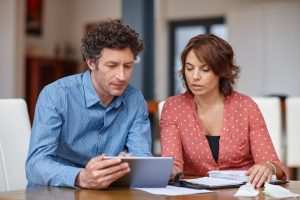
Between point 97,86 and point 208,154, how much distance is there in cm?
56

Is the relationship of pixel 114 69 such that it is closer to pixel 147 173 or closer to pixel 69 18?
pixel 147 173

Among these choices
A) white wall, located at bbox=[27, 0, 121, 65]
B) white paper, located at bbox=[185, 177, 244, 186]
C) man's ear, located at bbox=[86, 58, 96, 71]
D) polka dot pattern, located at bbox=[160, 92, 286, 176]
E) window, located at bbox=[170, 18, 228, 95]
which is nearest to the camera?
white paper, located at bbox=[185, 177, 244, 186]

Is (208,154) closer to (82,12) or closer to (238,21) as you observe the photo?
(238,21)

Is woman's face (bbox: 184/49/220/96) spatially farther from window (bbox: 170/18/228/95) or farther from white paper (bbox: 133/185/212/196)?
window (bbox: 170/18/228/95)

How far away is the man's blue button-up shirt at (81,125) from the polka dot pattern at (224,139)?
0.22 metres

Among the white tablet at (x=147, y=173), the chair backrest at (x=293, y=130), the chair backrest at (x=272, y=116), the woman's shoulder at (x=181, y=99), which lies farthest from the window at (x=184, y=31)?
the white tablet at (x=147, y=173)

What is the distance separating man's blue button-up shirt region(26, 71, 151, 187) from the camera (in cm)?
174

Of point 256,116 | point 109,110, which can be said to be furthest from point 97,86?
point 256,116

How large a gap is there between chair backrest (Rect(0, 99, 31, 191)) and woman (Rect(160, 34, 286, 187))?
0.57 meters

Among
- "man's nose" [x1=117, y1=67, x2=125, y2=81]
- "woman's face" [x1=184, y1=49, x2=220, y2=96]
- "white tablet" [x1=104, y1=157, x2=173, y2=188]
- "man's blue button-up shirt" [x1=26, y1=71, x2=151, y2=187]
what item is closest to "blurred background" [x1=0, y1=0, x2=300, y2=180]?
"woman's face" [x1=184, y1=49, x2=220, y2=96]

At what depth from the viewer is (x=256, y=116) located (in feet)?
7.14

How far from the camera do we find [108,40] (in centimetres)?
183

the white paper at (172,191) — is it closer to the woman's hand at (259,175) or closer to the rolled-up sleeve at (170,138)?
the woman's hand at (259,175)

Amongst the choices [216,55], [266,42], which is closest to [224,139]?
[216,55]
